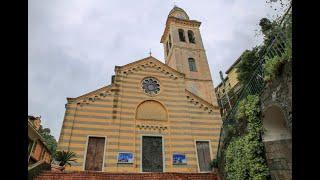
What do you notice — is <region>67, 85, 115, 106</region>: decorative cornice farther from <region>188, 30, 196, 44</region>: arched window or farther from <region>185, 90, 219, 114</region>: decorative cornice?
<region>188, 30, 196, 44</region>: arched window

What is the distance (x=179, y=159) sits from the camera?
17.6 metres

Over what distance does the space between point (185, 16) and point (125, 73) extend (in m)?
18.3

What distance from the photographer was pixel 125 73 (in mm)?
20672

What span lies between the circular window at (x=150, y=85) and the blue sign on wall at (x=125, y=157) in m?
5.54

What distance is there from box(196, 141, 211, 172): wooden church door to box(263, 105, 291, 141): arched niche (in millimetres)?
10590

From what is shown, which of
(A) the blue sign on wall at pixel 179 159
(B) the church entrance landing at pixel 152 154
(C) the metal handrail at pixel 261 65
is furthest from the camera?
(A) the blue sign on wall at pixel 179 159

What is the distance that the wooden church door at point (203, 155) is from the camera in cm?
1791

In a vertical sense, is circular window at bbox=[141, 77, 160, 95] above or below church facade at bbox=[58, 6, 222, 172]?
above

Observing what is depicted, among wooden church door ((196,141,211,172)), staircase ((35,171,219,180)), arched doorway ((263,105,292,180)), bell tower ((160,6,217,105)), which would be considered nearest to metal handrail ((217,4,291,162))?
arched doorway ((263,105,292,180))

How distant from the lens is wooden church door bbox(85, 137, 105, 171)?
1630 centimetres

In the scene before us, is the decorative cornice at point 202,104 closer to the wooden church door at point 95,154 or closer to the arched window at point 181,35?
the wooden church door at point 95,154

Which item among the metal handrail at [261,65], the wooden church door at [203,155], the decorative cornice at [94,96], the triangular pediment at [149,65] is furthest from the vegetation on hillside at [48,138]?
the metal handrail at [261,65]

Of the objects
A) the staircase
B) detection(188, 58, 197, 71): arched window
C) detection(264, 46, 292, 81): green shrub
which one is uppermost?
detection(188, 58, 197, 71): arched window

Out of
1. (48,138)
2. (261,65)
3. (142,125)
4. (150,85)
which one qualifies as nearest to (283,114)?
(261,65)
